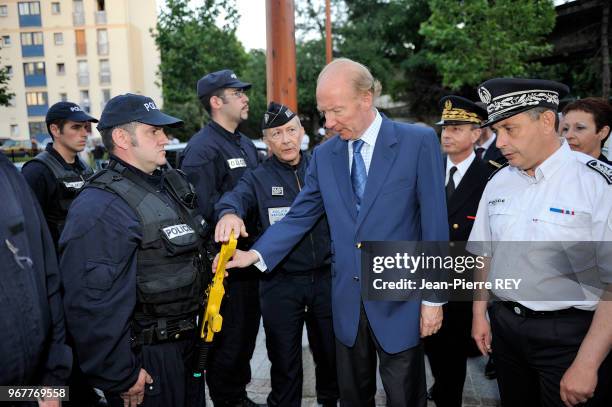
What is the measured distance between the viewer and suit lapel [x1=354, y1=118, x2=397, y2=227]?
233 centimetres

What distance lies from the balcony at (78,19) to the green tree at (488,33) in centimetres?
1029

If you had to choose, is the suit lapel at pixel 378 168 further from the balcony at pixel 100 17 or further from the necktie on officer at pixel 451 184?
the balcony at pixel 100 17

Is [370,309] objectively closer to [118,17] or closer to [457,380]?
[457,380]

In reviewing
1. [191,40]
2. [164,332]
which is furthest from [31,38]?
[191,40]

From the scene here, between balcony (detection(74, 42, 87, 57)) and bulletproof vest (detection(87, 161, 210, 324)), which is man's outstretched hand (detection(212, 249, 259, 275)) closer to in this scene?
bulletproof vest (detection(87, 161, 210, 324))

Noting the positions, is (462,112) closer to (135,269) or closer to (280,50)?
(280,50)

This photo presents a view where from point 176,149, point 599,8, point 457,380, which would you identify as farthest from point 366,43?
point 457,380

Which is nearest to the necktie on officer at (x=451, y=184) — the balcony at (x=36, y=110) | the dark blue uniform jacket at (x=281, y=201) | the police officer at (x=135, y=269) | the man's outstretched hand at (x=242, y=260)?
the dark blue uniform jacket at (x=281, y=201)

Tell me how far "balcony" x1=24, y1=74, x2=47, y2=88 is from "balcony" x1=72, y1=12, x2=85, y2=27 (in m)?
1.77

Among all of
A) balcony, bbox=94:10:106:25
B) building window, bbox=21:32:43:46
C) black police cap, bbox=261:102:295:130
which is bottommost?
black police cap, bbox=261:102:295:130

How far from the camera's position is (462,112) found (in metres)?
3.35

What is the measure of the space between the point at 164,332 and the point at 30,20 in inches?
175

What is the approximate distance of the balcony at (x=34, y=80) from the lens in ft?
24.3

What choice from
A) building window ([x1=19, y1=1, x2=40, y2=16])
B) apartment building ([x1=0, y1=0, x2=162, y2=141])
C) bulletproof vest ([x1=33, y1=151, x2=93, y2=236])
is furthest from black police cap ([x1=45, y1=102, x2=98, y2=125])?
building window ([x1=19, y1=1, x2=40, y2=16])
